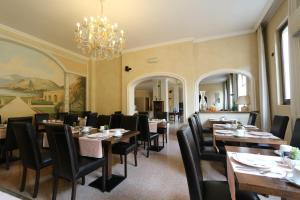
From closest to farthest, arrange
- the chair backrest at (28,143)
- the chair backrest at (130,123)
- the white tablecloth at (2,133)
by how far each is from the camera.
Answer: the chair backrest at (28,143) → the white tablecloth at (2,133) → the chair backrest at (130,123)

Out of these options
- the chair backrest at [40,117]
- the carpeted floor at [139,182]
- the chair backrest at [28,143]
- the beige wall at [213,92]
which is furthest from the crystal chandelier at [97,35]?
the beige wall at [213,92]

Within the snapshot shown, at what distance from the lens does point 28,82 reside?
15.5ft

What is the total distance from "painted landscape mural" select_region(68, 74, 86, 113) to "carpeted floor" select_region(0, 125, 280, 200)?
10.1 ft

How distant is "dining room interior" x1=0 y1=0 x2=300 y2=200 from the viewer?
177cm

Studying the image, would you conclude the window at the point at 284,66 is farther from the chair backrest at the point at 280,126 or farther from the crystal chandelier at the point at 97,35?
the crystal chandelier at the point at 97,35

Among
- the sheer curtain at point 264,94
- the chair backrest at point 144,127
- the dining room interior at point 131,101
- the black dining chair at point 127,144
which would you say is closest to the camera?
the dining room interior at point 131,101

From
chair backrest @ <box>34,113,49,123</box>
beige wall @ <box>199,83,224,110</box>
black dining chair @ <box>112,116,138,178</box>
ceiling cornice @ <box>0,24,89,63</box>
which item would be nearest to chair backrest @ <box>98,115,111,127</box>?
black dining chair @ <box>112,116,138,178</box>

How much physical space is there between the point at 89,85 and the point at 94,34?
4.21 metres

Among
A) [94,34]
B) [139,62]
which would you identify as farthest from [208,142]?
[139,62]

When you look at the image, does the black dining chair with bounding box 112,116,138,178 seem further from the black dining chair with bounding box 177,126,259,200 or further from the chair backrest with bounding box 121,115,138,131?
the black dining chair with bounding box 177,126,259,200

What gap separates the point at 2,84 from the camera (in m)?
4.15

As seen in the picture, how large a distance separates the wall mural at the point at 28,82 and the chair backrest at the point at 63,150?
353 centimetres

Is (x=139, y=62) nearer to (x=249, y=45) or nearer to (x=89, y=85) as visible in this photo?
(x=89, y=85)

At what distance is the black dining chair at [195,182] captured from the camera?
1.04 metres
